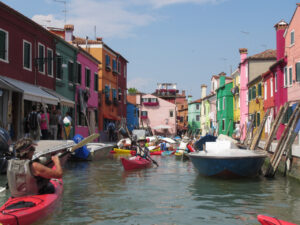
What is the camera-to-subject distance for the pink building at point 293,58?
25.2 meters

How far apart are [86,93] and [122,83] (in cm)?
1298

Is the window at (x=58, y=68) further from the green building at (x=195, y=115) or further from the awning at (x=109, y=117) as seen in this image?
the green building at (x=195, y=115)

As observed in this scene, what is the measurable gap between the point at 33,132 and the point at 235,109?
3165 cm

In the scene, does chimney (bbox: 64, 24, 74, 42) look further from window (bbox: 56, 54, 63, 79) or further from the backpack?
the backpack

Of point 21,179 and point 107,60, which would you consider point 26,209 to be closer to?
point 21,179

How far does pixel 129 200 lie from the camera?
9977 mm

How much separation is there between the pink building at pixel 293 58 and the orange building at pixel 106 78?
14.6 metres

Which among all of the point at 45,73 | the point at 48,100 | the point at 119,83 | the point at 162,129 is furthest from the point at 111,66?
the point at 162,129

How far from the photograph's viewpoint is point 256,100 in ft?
119

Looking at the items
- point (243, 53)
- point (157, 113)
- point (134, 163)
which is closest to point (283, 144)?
point (134, 163)

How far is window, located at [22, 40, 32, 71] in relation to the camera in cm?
2031

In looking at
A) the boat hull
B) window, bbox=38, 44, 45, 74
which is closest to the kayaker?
the boat hull

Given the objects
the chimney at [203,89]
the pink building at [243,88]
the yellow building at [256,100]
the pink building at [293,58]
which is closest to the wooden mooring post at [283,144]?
the pink building at [293,58]

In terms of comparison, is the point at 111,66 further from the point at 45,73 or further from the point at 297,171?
the point at 297,171
